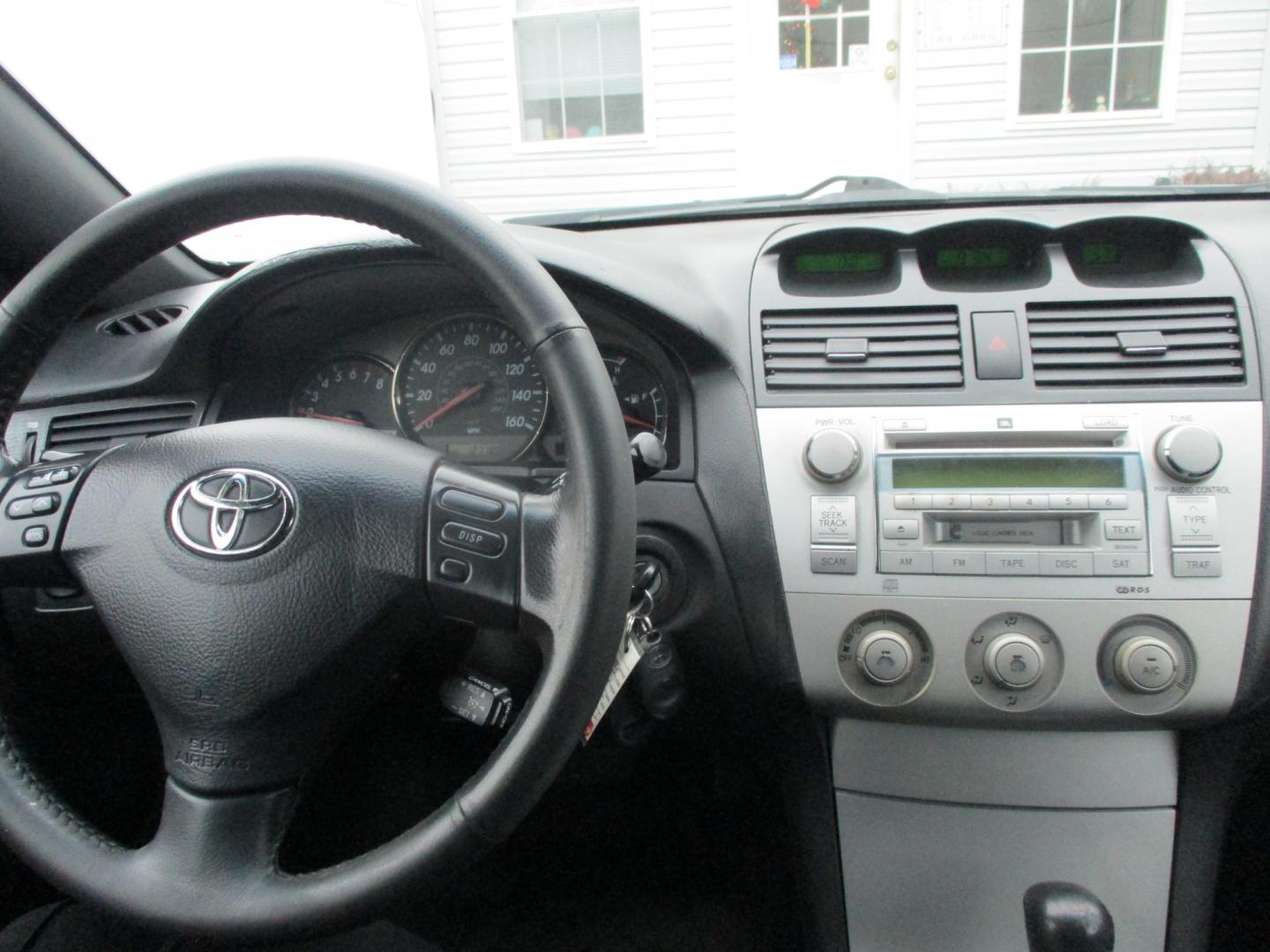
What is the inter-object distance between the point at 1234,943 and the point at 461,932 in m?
1.37

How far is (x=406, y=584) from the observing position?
0.90 metres

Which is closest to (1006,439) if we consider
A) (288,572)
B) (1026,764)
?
(1026,764)

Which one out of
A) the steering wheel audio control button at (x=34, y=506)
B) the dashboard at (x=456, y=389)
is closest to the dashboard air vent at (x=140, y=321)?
the dashboard at (x=456, y=389)

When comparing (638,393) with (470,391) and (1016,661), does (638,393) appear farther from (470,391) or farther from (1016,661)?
(1016,661)

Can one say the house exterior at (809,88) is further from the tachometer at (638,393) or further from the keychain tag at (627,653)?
the keychain tag at (627,653)

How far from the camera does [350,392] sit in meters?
1.48

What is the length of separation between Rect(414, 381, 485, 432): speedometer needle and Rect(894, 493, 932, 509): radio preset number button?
0.63 metres

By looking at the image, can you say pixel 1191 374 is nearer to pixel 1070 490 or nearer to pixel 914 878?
pixel 1070 490

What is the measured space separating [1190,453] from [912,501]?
0.34 metres

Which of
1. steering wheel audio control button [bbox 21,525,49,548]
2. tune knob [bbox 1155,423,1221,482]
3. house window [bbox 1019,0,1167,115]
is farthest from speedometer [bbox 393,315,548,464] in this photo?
house window [bbox 1019,0,1167,115]

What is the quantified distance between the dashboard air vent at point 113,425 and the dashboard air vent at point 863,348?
885 millimetres

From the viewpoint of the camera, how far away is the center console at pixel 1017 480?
1160 mm

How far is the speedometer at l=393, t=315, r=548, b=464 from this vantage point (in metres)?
1.38

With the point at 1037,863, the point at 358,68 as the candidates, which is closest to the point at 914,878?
the point at 1037,863
